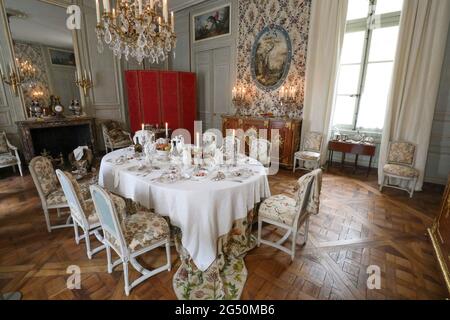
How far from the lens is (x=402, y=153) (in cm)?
394

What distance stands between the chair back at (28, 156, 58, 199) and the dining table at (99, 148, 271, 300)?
0.82 meters

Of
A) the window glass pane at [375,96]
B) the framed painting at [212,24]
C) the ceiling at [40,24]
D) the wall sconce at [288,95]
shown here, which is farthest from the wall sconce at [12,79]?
the window glass pane at [375,96]

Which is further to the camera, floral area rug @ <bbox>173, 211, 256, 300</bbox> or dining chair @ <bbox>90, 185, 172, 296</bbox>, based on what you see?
floral area rug @ <bbox>173, 211, 256, 300</bbox>

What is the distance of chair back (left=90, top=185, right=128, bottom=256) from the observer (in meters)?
1.69

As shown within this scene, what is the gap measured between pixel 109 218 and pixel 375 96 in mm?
5176

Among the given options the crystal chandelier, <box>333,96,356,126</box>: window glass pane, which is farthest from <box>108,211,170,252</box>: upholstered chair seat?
<box>333,96,356,126</box>: window glass pane

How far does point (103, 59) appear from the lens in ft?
18.9

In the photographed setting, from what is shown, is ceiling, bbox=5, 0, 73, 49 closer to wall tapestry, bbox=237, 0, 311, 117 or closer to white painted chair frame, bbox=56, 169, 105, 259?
wall tapestry, bbox=237, 0, 311, 117

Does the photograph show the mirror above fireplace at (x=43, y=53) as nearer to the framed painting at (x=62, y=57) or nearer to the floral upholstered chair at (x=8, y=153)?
the framed painting at (x=62, y=57)

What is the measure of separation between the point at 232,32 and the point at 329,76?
2630mm

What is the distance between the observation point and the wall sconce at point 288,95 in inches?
195

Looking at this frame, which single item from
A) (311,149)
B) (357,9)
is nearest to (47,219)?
(311,149)

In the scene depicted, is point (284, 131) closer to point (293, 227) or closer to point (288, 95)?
point (288, 95)

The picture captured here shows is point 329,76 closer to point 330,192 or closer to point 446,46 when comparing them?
point 446,46
